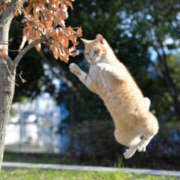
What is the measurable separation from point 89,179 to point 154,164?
343 cm

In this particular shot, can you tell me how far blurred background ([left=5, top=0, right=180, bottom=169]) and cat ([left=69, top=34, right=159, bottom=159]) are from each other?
3372 mm

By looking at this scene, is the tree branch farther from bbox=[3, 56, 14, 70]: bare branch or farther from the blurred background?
bbox=[3, 56, 14, 70]: bare branch

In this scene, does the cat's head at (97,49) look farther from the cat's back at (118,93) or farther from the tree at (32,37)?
the tree at (32,37)

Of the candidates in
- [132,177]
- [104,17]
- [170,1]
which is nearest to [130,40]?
[104,17]

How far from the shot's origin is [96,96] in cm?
769

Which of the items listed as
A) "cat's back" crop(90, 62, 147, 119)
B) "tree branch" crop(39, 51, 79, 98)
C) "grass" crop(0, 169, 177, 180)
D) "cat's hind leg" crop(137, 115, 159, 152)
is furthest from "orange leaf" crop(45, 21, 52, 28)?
"tree branch" crop(39, 51, 79, 98)

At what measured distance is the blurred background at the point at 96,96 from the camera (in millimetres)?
6918

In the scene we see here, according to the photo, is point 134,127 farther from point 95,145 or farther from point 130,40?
point 130,40

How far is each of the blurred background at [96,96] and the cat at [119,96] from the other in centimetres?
337

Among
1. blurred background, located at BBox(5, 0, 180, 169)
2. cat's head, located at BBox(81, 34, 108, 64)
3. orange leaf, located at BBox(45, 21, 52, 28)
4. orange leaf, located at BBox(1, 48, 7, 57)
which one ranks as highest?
orange leaf, located at BBox(45, 21, 52, 28)

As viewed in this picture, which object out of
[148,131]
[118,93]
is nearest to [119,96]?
[118,93]

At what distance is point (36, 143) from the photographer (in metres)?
10.3

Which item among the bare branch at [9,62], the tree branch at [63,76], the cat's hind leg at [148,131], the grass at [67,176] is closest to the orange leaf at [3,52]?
the bare branch at [9,62]

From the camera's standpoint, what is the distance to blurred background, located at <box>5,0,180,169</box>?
692 cm
